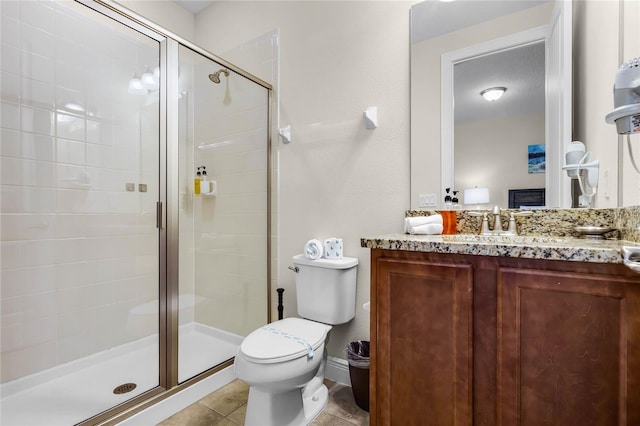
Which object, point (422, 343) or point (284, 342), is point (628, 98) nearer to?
point (422, 343)

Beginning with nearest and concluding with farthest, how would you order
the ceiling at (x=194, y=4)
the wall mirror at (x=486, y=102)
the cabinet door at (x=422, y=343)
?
the cabinet door at (x=422, y=343) < the wall mirror at (x=486, y=102) < the ceiling at (x=194, y=4)

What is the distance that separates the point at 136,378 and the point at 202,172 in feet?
4.43

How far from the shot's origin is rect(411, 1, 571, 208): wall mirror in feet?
4.45

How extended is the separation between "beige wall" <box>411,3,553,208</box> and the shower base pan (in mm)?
1591

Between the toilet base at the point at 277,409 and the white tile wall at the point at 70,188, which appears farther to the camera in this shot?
the white tile wall at the point at 70,188

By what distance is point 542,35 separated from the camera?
1.38 meters

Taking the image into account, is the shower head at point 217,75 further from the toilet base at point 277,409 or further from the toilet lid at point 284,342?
the toilet base at point 277,409

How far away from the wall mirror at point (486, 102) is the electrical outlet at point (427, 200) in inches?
0.6

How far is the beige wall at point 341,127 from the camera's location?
1734 millimetres

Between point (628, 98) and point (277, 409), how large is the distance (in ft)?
5.38

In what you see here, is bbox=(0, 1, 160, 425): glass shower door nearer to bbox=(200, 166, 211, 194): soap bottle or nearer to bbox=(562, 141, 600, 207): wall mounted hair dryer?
bbox=(200, 166, 211, 194): soap bottle

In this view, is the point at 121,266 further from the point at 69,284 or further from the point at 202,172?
the point at 202,172

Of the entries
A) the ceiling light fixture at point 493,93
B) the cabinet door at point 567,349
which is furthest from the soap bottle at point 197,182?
the cabinet door at point 567,349

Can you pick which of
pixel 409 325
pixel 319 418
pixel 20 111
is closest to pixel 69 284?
pixel 20 111
